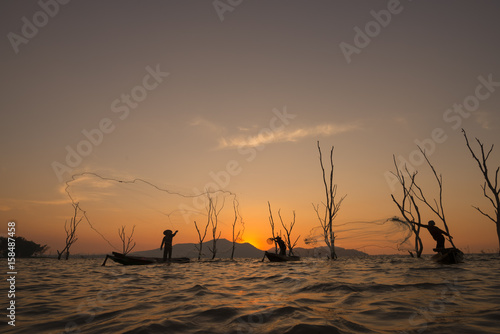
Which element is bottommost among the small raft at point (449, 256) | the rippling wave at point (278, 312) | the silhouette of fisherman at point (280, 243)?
the rippling wave at point (278, 312)

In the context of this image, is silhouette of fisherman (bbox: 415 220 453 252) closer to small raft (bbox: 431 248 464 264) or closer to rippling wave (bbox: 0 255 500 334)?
small raft (bbox: 431 248 464 264)

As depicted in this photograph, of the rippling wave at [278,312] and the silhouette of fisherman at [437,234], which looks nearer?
the rippling wave at [278,312]

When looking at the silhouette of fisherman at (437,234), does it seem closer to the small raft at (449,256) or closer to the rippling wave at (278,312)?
the small raft at (449,256)

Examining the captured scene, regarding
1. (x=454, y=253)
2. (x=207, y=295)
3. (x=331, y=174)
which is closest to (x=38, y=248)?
(x=331, y=174)

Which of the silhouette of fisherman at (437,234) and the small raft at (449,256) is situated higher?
the silhouette of fisherman at (437,234)

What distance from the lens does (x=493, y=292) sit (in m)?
5.49

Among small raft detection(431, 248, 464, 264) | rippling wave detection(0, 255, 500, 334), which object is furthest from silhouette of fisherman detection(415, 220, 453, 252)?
rippling wave detection(0, 255, 500, 334)

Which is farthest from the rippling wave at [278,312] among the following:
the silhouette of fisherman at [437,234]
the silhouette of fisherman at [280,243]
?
the silhouette of fisherman at [280,243]

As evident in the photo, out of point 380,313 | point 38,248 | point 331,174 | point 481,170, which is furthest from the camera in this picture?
point 38,248

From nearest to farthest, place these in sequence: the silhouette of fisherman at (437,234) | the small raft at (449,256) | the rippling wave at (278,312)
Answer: the rippling wave at (278,312), the small raft at (449,256), the silhouette of fisherman at (437,234)

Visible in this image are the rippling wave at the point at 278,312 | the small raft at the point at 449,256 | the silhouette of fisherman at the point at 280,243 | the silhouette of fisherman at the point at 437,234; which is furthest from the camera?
the silhouette of fisherman at the point at 280,243

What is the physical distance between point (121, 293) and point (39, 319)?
8.13 ft

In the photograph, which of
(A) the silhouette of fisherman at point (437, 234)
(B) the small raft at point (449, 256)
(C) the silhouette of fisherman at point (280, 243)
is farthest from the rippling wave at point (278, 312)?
(C) the silhouette of fisherman at point (280, 243)

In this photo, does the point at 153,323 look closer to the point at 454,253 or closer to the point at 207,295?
the point at 207,295
